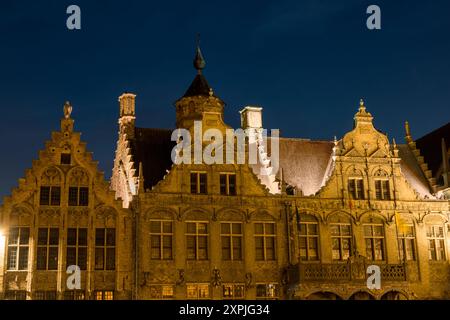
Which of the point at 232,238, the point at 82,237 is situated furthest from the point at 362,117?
the point at 82,237

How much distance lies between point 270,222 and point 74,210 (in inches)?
400

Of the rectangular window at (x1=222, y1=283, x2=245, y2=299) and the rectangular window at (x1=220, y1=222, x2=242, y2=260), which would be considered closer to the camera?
the rectangular window at (x1=222, y1=283, x2=245, y2=299)

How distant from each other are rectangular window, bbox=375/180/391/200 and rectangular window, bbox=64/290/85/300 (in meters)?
16.9

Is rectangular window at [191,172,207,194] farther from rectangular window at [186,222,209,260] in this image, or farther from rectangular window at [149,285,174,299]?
rectangular window at [149,285,174,299]

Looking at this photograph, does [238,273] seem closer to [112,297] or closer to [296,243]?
[296,243]

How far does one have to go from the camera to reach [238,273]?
1369 inches

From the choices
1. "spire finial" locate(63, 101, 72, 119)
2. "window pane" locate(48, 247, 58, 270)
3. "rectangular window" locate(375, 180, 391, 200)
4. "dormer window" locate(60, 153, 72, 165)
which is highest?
"spire finial" locate(63, 101, 72, 119)

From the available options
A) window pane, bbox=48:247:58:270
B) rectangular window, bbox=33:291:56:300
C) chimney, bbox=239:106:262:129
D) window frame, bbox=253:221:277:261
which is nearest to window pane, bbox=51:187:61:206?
window pane, bbox=48:247:58:270

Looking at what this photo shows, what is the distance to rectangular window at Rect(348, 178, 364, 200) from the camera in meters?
37.9

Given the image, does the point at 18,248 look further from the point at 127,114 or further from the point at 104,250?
the point at 127,114

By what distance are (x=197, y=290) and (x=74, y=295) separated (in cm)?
602

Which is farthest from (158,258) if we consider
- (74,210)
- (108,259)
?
(74,210)

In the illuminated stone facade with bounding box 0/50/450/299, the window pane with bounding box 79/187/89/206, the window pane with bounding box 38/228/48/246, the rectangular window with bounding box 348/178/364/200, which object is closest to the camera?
the window pane with bounding box 38/228/48/246

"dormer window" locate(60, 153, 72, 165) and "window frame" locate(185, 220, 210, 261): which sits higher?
"dormer window" locate(60, 153, 72, 165)
